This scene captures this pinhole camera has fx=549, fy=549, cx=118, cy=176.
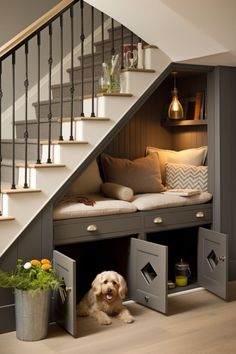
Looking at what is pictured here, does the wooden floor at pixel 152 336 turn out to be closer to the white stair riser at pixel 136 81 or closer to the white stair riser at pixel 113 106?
the white stair riser at pixel 113 106

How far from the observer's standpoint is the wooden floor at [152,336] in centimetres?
340

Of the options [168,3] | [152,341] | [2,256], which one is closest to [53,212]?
[2,256]

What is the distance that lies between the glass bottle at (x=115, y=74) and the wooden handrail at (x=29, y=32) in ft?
1.71

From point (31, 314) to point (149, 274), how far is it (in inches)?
43.3

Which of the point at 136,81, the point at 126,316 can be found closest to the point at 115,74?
the point at 136,81

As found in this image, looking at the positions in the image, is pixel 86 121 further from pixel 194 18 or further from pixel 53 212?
pixel 194 18

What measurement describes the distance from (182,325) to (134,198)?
111 centimetres

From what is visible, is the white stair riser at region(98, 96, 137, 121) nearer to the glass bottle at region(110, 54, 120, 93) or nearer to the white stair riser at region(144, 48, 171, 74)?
the glass bottle at region(110, 54, 120, 93)

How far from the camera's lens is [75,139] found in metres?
4.02

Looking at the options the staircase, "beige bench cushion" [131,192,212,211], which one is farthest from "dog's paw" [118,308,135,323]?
the staircase

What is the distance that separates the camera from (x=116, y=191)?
4371mm

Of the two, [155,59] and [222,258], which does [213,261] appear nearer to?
[222,258]

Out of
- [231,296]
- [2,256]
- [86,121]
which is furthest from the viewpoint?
[231,296]

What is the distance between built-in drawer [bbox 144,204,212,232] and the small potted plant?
3.41 feet
